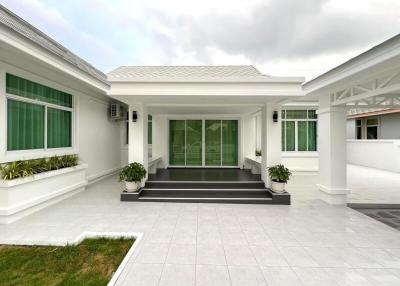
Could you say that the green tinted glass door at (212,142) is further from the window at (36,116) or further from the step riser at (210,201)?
the window at (36,116)

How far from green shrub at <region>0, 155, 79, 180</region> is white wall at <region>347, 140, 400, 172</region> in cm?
1621

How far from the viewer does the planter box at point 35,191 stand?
4449 mm

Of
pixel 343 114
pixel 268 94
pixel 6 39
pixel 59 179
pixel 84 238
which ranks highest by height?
pixel 6 39

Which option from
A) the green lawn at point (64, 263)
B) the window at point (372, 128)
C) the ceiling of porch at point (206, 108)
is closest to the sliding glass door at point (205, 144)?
the ceiling of porch at point (206, 108)

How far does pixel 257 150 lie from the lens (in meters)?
10.7

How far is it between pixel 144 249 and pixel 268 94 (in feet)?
15.6

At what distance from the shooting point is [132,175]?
6.05m

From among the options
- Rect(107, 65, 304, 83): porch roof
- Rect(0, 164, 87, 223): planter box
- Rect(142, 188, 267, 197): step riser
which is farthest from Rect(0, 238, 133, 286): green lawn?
Rect(107, 65, 304, 83): porch roof

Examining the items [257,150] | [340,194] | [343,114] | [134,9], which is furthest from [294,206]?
[134,9]

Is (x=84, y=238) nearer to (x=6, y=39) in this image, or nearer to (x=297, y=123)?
(x=6, y=39)

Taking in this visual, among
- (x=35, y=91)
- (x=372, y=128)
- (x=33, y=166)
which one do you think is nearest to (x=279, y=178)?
(x=33, y=166)

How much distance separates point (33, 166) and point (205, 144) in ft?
23.2

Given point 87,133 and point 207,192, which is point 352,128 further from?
point 87,133

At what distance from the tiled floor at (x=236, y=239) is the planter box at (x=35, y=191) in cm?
24
